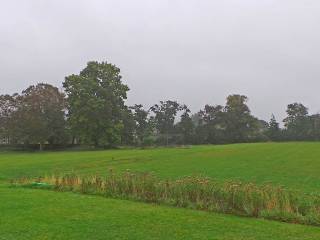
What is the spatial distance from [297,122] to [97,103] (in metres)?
72.8

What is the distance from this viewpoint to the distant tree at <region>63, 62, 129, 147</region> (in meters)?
101

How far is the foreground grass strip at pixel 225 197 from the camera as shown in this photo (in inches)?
550

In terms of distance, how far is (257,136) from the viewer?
135 meters

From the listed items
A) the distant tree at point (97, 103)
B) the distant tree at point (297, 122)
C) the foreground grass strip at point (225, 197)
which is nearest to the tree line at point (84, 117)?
the distant tree at point (97, 103)

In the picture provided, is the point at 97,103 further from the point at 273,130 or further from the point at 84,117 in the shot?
the point at 273,130

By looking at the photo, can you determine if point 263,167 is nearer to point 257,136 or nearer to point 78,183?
point 78,183

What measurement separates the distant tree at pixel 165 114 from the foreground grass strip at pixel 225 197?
133 m

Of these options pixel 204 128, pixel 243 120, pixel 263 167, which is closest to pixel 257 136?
pixel 243 120

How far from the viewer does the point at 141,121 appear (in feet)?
454

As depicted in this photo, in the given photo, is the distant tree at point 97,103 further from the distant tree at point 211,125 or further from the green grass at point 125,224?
the green grass at point 125,224

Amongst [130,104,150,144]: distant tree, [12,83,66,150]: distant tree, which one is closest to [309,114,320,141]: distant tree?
[130,104,150,144]: distant tree

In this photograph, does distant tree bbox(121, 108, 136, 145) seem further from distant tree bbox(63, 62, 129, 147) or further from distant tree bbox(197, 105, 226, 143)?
distant tree bbox(197, 105, 226, 143)

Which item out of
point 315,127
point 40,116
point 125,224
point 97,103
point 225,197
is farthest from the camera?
point 315,127

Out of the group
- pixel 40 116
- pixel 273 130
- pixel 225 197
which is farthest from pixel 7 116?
pixel 225 197
